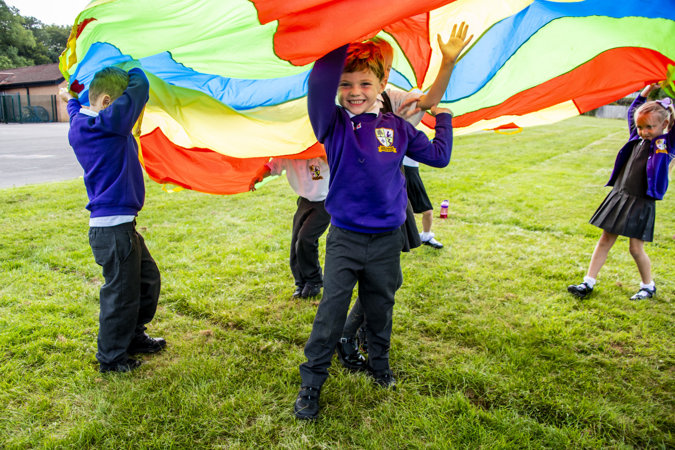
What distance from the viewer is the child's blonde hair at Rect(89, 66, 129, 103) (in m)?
2.40

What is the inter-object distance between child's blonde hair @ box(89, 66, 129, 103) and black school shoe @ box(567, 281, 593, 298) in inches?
152

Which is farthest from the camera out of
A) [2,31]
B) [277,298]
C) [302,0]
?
[2,31]

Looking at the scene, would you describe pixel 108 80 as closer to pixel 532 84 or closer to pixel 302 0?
pixel 302 0

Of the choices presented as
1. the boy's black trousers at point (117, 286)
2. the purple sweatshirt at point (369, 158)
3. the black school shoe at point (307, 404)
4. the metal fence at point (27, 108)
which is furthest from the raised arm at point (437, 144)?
the metal fence at point (27, 108)

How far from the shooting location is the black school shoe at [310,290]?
383cm

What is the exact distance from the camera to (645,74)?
2.85 m

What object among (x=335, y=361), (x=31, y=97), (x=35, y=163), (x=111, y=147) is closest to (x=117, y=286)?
(x=111, y=147)

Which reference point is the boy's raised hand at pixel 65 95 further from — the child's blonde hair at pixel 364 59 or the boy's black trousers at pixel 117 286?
the child's blonde hair at pixel 364 59

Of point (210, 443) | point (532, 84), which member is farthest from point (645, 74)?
point (210, 443)

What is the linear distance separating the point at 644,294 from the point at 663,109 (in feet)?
5.16

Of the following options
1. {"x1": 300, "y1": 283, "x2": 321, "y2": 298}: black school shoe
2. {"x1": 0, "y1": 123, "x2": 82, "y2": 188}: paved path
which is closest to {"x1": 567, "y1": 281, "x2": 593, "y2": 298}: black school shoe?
{"x1": 300, "y1": 283, "x2": 321, "y2": 298}: black school shoe

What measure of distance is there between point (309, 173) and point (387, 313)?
1.60 metres

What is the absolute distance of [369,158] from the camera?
2.27m

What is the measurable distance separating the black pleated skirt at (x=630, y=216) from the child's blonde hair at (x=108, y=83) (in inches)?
153
